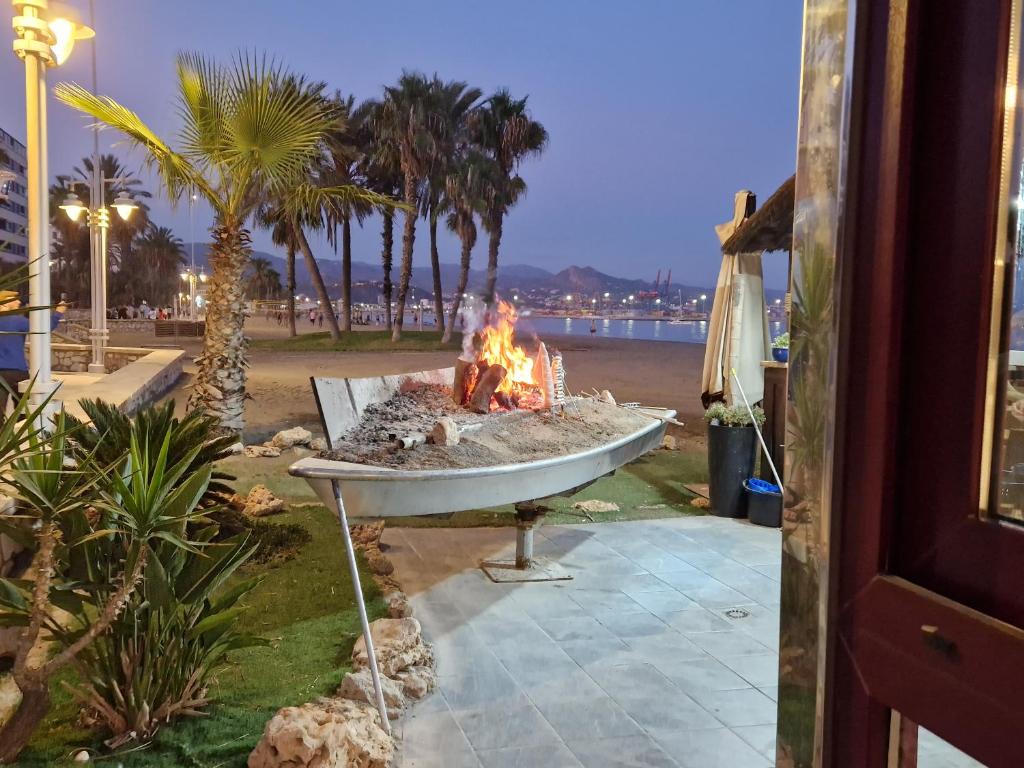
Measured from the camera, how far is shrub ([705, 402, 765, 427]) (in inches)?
304

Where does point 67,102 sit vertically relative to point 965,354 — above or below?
above

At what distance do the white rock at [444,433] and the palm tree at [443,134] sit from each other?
28189 mm

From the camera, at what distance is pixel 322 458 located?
457 centimetres

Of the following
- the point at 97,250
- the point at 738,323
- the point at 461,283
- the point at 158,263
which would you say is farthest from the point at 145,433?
the point at 158,263

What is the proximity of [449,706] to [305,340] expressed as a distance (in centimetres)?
3304

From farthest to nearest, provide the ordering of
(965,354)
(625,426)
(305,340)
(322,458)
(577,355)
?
1. (305,340)
2. (577,355)
3. (625,426)
4. (322,458)
5. (965,354)

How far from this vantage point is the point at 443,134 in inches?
1261

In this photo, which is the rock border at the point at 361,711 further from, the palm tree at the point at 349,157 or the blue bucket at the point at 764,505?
the palm tree at the point at 349,157

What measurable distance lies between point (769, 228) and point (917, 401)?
7.05m

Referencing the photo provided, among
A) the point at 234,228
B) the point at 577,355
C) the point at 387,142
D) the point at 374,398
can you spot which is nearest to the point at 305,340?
the point at 387,142

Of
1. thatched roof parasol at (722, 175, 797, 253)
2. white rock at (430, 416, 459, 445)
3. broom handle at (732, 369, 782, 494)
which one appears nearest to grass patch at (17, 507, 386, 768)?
white rock at (430, 416, 459, 445)

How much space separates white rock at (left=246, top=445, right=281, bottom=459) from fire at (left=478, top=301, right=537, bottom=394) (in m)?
4.33

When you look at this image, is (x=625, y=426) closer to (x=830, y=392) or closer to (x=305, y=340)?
(x=830, y=392)

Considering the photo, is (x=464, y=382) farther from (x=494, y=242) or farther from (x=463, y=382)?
(x=494, y=242)
